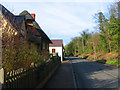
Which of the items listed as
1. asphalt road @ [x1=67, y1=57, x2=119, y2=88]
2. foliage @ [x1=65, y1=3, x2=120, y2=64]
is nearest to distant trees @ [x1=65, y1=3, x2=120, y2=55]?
foliage @ [x1=65, y1=3, x2=120, y2=64]

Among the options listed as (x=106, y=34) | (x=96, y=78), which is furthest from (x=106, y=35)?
(x=96, y=78)

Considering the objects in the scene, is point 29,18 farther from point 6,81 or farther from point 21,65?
point 6,81

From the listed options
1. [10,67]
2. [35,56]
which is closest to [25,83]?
[10,67]

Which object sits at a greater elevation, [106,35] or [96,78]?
[106,35]

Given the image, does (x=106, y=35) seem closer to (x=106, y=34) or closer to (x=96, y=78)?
(x=106, y=34)

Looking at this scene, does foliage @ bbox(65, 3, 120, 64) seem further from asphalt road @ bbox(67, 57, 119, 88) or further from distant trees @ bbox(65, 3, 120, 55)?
asphalt road @ bbox(67, 57, 119, 88)

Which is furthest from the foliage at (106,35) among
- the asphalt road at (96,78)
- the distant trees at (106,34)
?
the asphalt road at (96,78)

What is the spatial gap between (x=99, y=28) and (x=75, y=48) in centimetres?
6413

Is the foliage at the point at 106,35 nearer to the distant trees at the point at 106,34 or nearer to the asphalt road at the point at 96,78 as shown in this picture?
the distant trees at the point at 106,34

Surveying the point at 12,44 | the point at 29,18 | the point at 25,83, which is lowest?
the point at 25,83

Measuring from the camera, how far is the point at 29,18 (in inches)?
797

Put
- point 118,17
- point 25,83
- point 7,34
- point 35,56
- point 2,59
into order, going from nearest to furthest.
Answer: point 25,83 < point 2,59 < point 7,34 < point 35,56 < point 118,17

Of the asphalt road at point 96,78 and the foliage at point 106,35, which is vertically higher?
the foliage at point 106,35

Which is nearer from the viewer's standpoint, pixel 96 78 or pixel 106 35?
pixel 96 78
